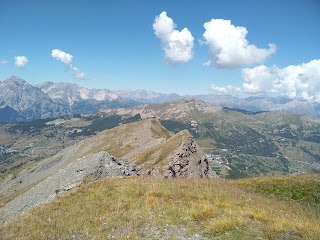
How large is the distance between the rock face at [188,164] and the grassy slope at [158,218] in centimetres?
5796

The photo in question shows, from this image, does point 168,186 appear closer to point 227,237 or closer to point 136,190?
point 136,190

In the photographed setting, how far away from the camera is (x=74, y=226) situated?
16.9m

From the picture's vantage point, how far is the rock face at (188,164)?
8281cm

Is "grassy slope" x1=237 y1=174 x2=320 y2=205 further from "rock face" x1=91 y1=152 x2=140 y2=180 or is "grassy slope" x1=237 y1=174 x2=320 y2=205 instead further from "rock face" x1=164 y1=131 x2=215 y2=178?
"rock face" x1=164 y1=131 x2=215 y2=178

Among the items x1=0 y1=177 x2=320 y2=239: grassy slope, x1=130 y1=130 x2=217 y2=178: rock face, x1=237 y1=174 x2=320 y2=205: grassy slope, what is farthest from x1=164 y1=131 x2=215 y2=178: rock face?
x1=0 y1=177 x2=320 y2=239: grassy slope

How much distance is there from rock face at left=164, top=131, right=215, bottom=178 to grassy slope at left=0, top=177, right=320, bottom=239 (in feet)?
190

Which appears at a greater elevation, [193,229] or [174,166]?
[193,229]

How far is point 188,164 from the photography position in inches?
3369

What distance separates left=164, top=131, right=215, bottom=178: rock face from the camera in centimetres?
8281

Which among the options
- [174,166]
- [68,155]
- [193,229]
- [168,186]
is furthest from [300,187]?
[68,155]

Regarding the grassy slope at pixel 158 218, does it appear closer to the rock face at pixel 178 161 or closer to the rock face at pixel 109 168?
the rock face at pixel 109 168

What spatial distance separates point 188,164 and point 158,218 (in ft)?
227

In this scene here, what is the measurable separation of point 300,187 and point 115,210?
76.8 feet

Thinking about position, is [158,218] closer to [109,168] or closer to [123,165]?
[109,168]
